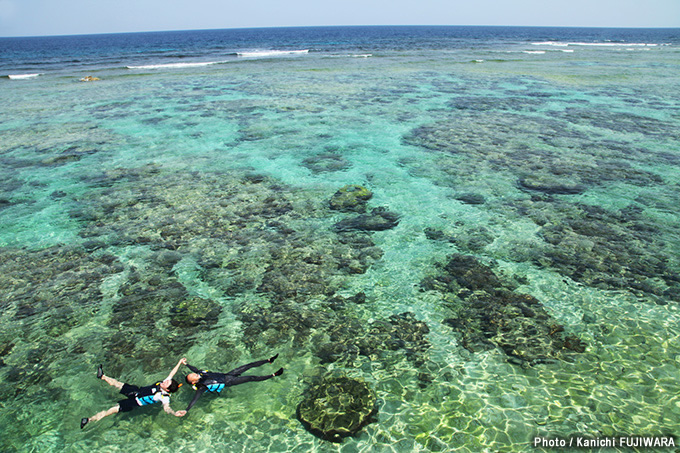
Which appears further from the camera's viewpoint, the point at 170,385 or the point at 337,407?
the point at 170,385

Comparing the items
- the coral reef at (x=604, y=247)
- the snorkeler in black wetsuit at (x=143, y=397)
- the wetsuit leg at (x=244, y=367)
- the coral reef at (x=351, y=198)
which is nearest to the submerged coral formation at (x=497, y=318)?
the coral reef at (x=604, y=247)

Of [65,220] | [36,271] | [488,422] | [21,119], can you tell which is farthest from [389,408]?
[21,119]

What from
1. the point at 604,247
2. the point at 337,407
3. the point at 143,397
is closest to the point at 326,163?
the point at 604,247

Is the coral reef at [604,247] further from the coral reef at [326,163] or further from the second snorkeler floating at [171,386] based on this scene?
the second snorkeler floating at [171,386]

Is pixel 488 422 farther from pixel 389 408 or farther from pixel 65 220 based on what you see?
pixel 65 220

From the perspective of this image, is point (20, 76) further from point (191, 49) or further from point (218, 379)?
point (218, 379)

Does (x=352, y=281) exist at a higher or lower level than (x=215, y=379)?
higher
